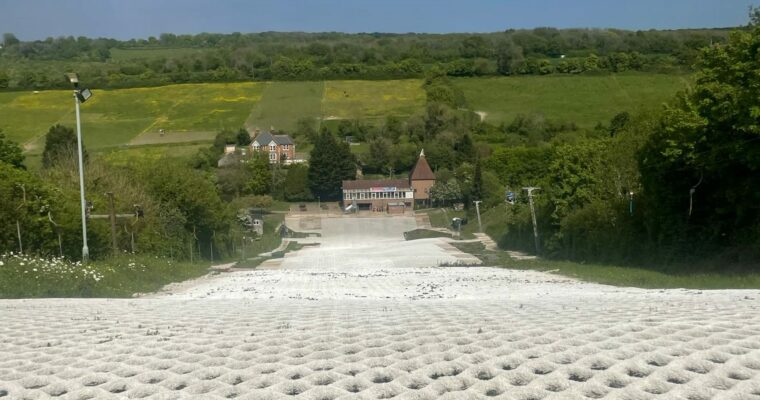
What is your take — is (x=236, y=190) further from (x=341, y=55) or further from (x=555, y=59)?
(x=555, y=59)

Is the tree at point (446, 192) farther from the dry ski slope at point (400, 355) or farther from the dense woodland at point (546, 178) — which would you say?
the dry ski slope at point (400, 355)

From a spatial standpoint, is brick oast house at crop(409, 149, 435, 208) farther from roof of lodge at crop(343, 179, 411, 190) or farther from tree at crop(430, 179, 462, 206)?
tree at crop(430, 179, 462, 206)

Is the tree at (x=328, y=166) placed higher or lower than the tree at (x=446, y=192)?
higher

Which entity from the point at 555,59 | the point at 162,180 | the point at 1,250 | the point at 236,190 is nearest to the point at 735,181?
the point at 1,250

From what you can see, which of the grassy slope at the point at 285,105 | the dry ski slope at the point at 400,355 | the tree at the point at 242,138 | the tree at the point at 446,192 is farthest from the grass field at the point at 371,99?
the dry ski slope at the point at 400,355

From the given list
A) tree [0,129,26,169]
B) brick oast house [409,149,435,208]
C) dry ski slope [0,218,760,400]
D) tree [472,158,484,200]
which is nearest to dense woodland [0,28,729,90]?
brick oast house [409,149,435,208]
